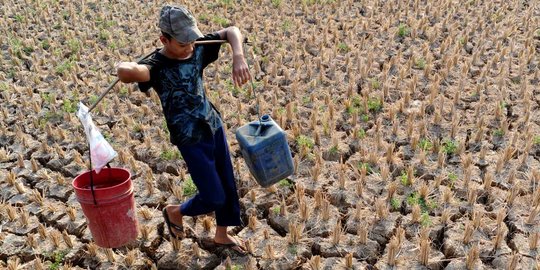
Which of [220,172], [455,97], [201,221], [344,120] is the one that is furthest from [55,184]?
[455,97]

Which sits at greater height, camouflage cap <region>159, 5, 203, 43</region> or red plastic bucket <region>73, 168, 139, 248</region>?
camouflage cap <region>159, 5, 203, 43</region>

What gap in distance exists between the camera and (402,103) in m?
5.41

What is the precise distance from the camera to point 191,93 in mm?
3330

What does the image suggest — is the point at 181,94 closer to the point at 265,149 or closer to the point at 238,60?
the point at 238,60

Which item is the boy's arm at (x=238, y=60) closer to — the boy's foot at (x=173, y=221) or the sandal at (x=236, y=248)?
the boy's foot at (x=173, y=221)

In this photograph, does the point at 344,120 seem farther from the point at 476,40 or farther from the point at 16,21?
the point at 16,21

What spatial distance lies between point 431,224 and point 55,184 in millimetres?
2911

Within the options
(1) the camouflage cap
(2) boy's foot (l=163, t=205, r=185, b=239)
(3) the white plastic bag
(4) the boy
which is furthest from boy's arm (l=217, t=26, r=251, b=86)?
(2) boy's foot (l=163, t=205, r=185, b=239)

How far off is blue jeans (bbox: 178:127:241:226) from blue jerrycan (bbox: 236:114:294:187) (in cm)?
15

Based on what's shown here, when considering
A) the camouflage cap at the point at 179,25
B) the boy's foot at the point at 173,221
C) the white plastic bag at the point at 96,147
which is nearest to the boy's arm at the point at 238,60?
the camouflage cap at the point at 179,25

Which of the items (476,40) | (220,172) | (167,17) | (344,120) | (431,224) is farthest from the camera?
(476,40)

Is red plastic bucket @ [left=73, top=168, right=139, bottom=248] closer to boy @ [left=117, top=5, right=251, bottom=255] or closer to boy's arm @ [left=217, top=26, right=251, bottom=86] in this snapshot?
boy @ [left=117, top=5, right=251, bottom=255]

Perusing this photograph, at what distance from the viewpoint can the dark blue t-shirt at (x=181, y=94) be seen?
328 cm

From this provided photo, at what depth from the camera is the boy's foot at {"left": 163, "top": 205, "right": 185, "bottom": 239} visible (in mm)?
3775
